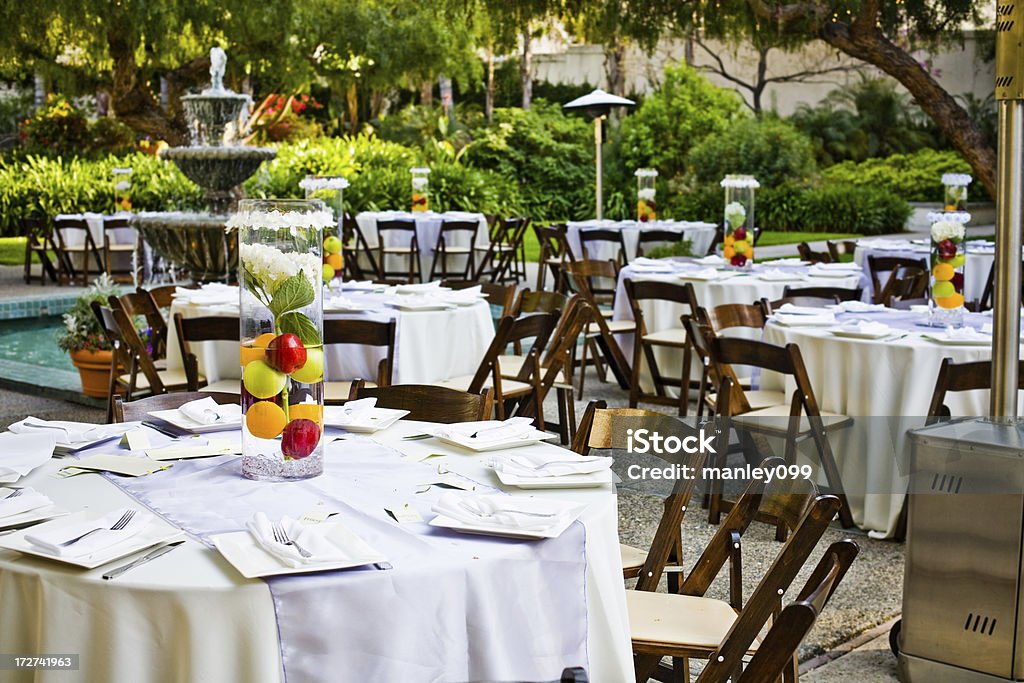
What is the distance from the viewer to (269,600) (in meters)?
1.95

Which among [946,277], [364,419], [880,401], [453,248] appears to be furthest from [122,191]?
[364,419]

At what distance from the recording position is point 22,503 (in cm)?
230

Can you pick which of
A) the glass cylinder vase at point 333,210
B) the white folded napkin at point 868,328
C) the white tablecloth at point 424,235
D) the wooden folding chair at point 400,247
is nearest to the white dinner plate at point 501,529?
the white folded napkin at point 868,328

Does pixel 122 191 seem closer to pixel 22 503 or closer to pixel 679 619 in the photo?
pixel 22 503

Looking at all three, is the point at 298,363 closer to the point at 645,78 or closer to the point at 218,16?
the point at 218,16

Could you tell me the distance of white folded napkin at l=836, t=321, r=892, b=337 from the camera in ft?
16.0

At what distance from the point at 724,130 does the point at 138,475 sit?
18948 mm

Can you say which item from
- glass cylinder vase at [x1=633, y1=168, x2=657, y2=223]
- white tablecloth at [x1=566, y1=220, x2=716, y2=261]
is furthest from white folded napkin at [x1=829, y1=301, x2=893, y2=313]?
glass cylinder vase at [x1=633, y1=168, x2=657, y2=223]

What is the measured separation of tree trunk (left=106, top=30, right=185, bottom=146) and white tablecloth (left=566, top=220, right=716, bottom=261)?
7202 mm

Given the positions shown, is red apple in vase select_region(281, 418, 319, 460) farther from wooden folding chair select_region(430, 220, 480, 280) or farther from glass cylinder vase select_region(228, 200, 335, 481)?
wooden folding chair select_region(430, 220, 480, 280)

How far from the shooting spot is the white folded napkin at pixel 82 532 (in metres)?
2.04

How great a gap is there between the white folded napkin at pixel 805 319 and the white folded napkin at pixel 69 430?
3.06m

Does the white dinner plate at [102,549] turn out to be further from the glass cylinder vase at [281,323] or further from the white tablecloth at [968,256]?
the white tablecloth at [968,256]

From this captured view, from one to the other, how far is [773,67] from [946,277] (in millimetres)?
23705
